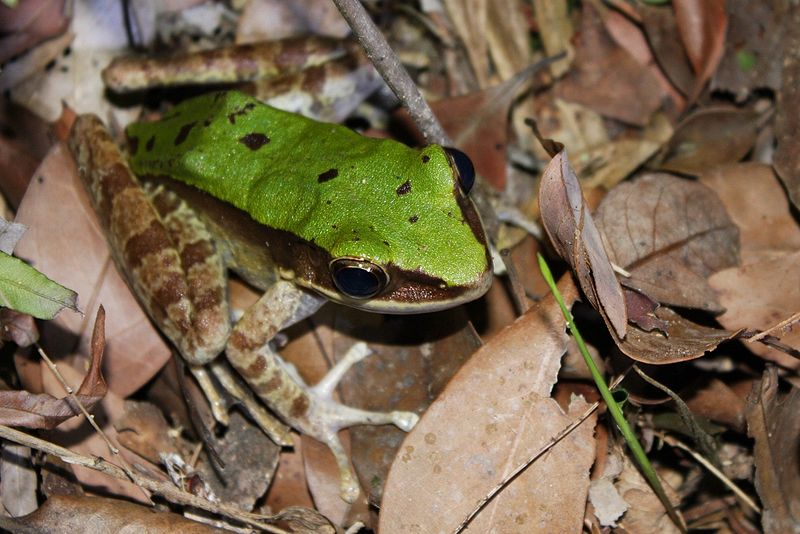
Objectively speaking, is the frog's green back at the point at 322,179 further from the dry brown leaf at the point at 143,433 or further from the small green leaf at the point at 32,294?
the dry brown leaf at the point at 143,433

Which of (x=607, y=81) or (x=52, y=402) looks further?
(x=607, y=81)

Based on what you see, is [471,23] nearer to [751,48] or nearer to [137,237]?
[751,48]

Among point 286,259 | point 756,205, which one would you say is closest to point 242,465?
point 286,259

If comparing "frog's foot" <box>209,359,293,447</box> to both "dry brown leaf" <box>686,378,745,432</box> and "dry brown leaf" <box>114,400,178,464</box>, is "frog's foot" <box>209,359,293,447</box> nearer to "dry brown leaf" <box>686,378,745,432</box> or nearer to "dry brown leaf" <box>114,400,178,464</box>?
"dry brown leaf" <box>114,400,178,464</box>

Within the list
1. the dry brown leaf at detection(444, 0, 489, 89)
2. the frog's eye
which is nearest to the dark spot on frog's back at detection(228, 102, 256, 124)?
the frog's eye

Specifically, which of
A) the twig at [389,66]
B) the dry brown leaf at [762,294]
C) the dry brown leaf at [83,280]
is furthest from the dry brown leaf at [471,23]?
the dry brown leaf at [83,280]
